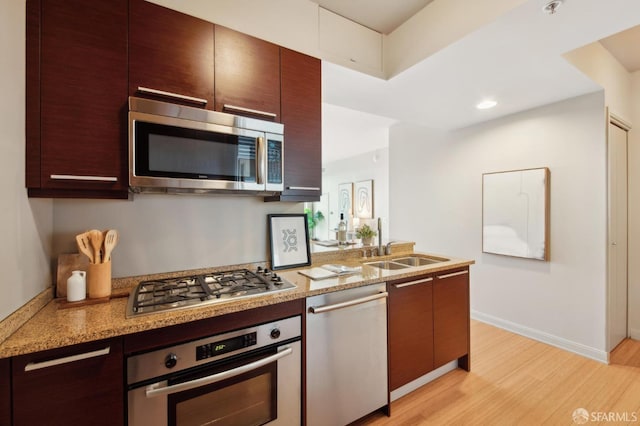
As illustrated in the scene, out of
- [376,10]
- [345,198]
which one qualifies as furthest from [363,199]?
[376,10]

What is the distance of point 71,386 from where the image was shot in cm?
98

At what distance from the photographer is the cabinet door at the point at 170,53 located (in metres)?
1.37

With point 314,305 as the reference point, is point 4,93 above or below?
above

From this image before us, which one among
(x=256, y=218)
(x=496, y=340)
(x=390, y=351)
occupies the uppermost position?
(x=256, y=218)

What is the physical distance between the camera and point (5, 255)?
39.1 inches

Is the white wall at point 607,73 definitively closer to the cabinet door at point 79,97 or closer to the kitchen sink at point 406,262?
the kitchen sink at point 406,262

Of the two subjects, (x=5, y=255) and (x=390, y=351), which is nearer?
(x=5, y=255)

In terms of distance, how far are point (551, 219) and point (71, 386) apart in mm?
3699

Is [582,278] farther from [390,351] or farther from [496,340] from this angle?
[390,351]

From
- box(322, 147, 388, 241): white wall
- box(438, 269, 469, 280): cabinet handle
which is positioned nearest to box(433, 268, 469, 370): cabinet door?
box(438, 269, 469, 280): cabinet handle

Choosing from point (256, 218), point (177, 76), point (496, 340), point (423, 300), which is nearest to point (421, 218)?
point (496, 340)

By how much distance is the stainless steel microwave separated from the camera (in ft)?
4.33

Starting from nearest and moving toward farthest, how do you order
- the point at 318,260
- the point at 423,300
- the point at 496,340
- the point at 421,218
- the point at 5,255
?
the point at 5,255, the point at 423,300, the point at 318,260, the point at 496,340, the point at 421,218

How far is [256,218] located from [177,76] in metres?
0.97
